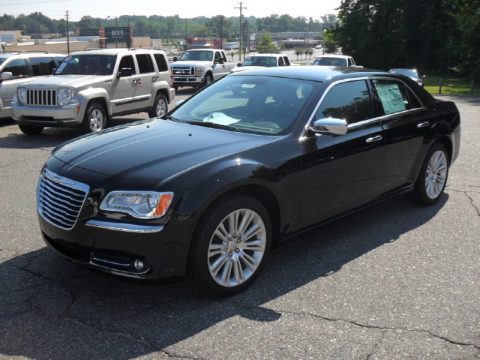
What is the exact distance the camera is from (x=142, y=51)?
13320 millimetres

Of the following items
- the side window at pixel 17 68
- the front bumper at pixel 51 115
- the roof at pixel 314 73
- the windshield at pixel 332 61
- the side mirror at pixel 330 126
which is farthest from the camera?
the windshield at pixel 332 61

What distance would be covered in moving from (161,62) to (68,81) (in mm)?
3254

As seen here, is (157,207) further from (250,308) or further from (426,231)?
(426,231)

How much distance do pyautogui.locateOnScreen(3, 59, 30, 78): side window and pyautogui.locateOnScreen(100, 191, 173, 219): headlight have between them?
35.5ft

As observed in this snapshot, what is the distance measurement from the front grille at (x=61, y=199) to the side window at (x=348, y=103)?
2107mm

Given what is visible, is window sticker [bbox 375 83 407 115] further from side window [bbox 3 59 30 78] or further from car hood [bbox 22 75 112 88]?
side window [bbox 3 59 30 78]

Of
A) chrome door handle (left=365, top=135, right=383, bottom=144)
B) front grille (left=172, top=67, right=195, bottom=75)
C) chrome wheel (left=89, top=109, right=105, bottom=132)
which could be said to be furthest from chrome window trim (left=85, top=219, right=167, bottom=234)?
front grille (left=172, top=67, right=195, bottom=75)

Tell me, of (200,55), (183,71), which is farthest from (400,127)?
(200,55)

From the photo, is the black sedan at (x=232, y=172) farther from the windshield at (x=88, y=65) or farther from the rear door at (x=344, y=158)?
the windshield at (x=88, y=65)

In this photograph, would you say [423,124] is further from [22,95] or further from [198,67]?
[198,67]

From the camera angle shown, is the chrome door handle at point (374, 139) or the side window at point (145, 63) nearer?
the chrome door handle at point (374, 139)

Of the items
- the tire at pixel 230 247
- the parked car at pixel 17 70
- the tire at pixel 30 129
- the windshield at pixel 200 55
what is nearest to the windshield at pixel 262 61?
the windshield at pixel 200 55

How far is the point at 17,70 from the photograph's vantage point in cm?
1335

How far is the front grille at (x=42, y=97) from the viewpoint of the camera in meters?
11.0
